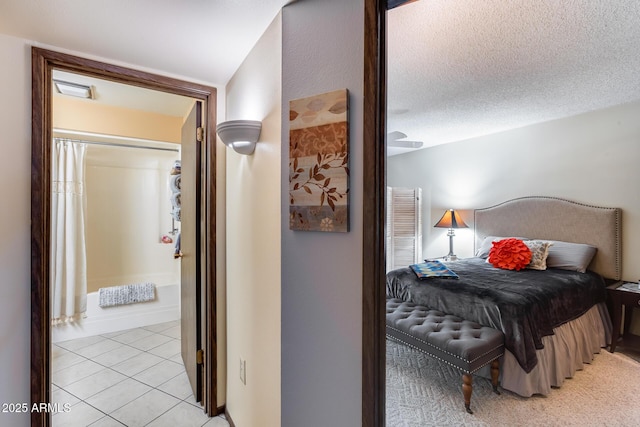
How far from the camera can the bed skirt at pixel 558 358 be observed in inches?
38.4

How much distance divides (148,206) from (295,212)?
3.99 metres

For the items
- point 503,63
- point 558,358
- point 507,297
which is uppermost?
point 503,63

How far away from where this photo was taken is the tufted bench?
1.13 metres

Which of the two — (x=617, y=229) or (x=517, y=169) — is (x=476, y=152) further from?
(x=617, y=229)

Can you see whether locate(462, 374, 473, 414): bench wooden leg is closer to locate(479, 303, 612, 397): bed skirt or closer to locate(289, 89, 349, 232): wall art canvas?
locate(479, 303, 612, 397): bed skirt

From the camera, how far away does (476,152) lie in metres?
1.24

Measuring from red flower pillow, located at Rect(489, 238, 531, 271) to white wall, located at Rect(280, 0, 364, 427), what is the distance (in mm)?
574

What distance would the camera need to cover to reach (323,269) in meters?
1.11

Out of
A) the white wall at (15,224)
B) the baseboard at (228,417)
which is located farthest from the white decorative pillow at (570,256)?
the white wall at (15,224)

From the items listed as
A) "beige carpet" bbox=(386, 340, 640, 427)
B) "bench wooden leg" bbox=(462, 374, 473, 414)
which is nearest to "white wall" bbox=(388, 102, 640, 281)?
"beige carpet" bbox=(386, 340, 640, 427)

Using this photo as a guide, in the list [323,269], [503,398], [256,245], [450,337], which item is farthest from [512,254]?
[256,245]

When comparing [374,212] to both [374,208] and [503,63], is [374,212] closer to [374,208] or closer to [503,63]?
[374,208]

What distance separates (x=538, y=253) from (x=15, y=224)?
243cm

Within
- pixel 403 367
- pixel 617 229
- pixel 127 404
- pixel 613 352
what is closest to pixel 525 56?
pixel 617 229
